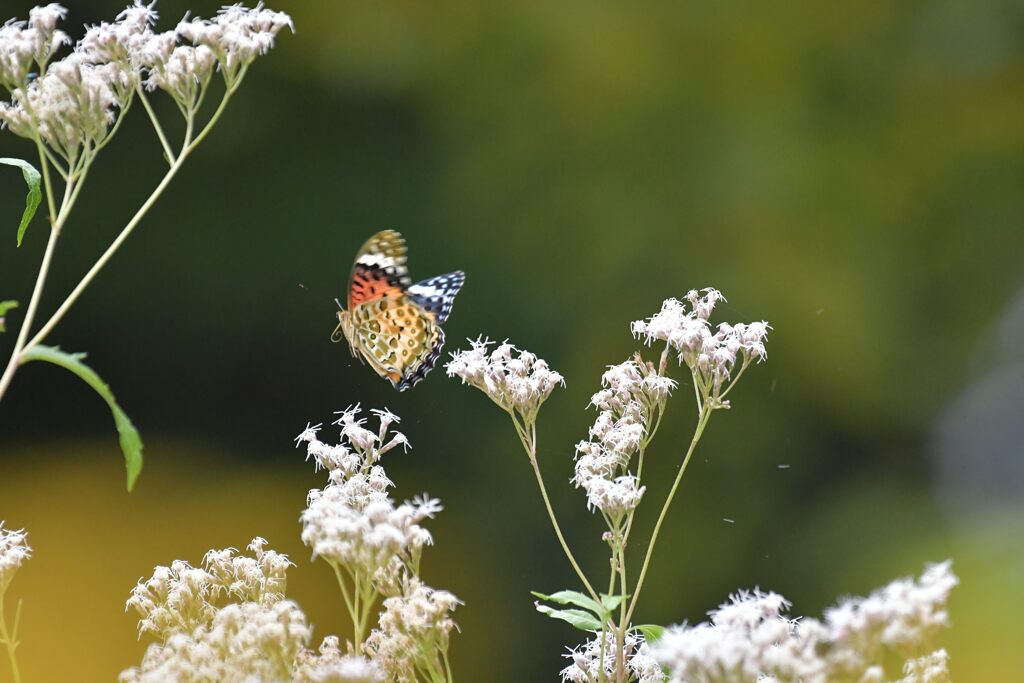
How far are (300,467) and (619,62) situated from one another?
1.02 m

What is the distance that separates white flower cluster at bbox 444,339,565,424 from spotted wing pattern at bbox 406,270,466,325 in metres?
0.13

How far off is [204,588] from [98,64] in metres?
0.32

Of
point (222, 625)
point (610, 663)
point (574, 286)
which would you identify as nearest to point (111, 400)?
point (222, 625)

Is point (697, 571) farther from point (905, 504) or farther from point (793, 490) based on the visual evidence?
point (905, 504)

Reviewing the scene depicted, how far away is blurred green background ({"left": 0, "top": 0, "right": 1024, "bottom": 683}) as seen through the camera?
1886mm

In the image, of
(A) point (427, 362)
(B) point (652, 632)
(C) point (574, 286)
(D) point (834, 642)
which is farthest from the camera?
(C) point (574, 286)

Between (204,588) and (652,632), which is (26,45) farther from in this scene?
(652,632)

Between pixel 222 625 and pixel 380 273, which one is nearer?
pixel 222 625

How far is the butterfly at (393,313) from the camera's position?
86 centimetres

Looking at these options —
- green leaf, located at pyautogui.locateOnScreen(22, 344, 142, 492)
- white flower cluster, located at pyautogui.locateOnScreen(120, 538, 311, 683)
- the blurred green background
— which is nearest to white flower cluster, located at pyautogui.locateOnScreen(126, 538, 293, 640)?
white flower cluster, located at pyautogui.locateOnScreen(120, 538, 311, 683)

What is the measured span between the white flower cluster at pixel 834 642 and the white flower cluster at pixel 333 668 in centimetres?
12

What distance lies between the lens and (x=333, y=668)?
17.3 inches

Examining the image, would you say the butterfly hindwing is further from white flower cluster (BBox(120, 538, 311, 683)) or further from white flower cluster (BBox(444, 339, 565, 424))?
white flower cluster (BBox(120, 538, 311, 683))

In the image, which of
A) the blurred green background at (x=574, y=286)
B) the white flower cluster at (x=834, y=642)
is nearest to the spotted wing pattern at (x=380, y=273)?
the white flower cluster at (x=834, y=642)
